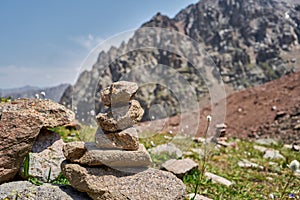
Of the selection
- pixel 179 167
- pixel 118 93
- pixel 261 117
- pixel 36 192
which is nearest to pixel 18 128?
pixel 36 192

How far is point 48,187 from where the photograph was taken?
15.3 ft

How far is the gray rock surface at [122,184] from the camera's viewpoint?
14.6ft

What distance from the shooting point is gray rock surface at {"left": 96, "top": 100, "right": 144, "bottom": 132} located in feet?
15.0

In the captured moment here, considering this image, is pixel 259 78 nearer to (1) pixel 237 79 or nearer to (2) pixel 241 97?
(1) pixel 237 79

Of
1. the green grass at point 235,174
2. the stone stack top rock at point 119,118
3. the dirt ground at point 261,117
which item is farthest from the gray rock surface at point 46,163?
the dirt ground at point 261,117

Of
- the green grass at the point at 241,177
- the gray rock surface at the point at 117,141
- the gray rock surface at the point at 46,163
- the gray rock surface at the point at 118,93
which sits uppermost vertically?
the gray rock surface at the point at 118,93

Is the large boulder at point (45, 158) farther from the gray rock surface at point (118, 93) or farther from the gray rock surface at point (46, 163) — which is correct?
the gray rock surface at point (118, 93)

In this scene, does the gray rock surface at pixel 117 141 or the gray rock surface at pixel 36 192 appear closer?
the gray rock surface at pixel 36 192

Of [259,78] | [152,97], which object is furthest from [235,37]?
[152,97]

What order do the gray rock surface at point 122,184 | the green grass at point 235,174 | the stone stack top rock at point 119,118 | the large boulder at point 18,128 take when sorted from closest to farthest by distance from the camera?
the gray rock surface at point 122,184 < the stone stack top rock at point 119,118 < the large boulder at point 18,128 < the green grass at point 235,174

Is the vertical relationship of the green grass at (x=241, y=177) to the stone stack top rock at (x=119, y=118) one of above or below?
below

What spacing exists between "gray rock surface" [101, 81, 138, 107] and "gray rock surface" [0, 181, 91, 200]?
1.35 m

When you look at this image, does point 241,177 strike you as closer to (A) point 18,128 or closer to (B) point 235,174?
(B) point 235,174

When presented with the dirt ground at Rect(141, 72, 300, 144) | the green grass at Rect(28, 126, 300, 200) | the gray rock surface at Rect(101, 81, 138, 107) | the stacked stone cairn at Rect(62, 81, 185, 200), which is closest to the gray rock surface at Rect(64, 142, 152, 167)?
the stacked stone cairn at Rect(62, 81, 185, 200)
